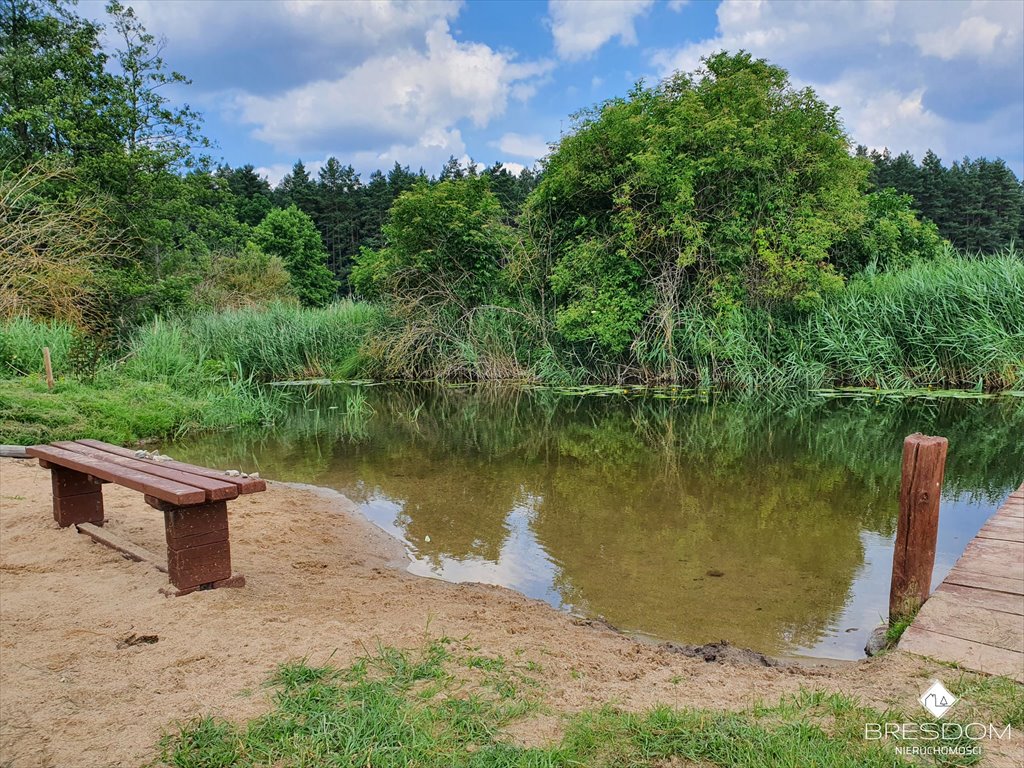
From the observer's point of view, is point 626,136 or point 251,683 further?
point 626,136

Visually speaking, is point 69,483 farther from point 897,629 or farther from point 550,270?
point 550,270

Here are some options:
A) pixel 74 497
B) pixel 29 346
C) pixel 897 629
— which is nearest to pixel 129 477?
pixel 74 497

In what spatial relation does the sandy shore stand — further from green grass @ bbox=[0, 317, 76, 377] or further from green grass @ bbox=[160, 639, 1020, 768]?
green grass @ bbox=[0, 317, 76, 377]

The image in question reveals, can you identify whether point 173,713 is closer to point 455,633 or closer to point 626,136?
point 455,633

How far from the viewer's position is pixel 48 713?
2.17 metres

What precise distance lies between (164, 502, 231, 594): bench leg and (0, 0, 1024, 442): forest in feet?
18.7

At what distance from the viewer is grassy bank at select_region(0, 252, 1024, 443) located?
9.03 metres

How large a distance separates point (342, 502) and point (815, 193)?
11.3 metres

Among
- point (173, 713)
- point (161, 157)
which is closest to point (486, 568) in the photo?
point (173, 713)

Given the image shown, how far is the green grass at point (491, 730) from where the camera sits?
1.91 metres

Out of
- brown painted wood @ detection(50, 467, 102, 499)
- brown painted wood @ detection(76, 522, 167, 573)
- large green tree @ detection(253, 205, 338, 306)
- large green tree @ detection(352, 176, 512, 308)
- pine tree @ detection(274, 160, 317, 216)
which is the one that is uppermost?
pine tree @ detection(274, 160, 317, 216)

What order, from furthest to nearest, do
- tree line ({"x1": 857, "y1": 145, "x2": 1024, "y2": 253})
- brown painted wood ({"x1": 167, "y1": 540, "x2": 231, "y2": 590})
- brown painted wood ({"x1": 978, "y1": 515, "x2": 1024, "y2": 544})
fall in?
tree line ({"x1": 857, "y1": 145, "x2": 1024, "y2": 253}) → brown painted wood ({"x1": 978, "y1": 515, "x2": 1024, "y2": 544}) → brown painted wood ({"x1": 167, "y1": 540, "x2": 231, "y2": 590})

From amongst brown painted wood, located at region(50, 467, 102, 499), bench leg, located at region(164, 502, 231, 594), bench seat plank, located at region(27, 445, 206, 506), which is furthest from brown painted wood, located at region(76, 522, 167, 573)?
bench seat plank, located at region(27, 445, 206, 506)

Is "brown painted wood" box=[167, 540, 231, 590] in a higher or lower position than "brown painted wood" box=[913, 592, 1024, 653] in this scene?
higher
